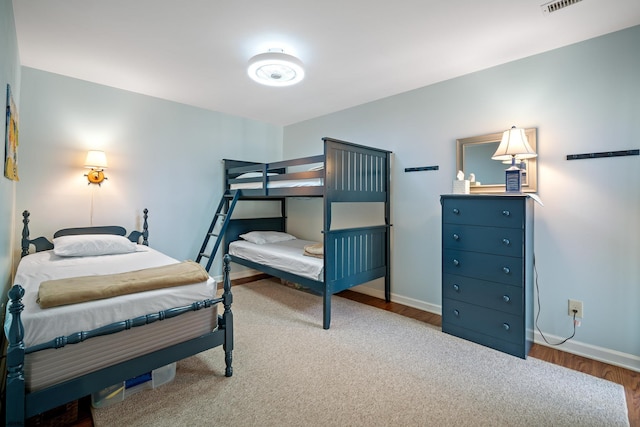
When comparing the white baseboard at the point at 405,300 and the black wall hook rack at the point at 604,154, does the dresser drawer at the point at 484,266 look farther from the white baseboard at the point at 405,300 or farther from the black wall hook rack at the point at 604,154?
the black wall hook rack at the point at 604,154

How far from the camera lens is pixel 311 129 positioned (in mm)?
4520

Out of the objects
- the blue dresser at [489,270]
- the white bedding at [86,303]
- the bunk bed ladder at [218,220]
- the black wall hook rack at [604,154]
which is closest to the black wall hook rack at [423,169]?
the blue dresser at [489,270]

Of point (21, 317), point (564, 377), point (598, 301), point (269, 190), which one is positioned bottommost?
point (564, 377)

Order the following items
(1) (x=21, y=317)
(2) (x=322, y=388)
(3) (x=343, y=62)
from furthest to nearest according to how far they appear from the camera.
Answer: (3) (x=343, y=62) < (2) (x=322, y=388) < (1) (x=21, y=317)

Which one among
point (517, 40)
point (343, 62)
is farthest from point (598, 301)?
point (343, 62)

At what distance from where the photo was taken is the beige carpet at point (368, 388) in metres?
1.63

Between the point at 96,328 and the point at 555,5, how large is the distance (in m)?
3.35

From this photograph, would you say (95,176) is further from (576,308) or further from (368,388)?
(576,308)

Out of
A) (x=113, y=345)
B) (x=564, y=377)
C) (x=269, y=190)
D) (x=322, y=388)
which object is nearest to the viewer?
(x=113, y=345)

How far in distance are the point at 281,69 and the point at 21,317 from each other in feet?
7.63

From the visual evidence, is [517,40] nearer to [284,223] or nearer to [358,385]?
[358,385]

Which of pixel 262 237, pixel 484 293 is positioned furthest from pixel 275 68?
pixel 484 293

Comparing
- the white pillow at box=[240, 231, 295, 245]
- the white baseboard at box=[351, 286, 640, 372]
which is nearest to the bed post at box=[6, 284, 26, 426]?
the white pillow at box=[240, 231, 295, 245]

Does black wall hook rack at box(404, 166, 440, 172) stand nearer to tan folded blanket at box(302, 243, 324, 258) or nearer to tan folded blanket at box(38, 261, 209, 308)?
tan folded blanket at box(302, 243, 324, 258)
